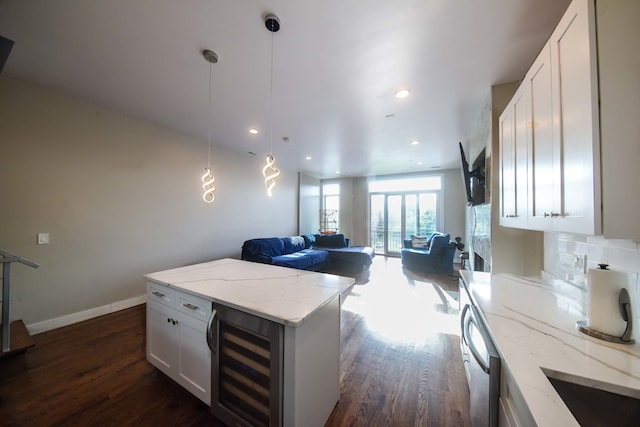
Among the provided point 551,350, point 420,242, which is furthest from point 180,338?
point 420,242

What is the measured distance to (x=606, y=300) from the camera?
928mm

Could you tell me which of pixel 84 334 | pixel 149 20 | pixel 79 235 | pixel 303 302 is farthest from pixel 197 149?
pixel 303 302

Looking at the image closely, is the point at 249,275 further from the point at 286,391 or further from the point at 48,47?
the point at 48,47

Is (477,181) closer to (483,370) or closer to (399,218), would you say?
(483,370)

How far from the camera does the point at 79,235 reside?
2.65m

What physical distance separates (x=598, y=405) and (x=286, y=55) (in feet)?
8.67

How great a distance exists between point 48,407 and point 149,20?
2.86 m

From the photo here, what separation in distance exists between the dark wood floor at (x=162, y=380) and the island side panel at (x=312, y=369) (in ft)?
0.89

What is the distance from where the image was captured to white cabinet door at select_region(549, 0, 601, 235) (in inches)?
31.9

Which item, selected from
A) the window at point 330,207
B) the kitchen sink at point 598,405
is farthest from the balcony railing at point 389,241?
the kitchen sink at point 598,405

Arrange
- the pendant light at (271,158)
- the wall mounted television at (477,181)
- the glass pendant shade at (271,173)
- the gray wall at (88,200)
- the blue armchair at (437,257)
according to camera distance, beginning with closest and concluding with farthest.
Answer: the pendant light at (271,158), the glass pendant shade at (271,173), the gray wall at (88,200), the wall mounted television at (477,181), the blue armchair at (437,257)

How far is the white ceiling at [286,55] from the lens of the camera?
57.1 inches

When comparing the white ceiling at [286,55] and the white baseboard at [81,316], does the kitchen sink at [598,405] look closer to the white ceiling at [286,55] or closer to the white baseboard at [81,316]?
the white ceiling at [286,55]

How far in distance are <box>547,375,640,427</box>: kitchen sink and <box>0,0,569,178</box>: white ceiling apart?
2.06 meters
